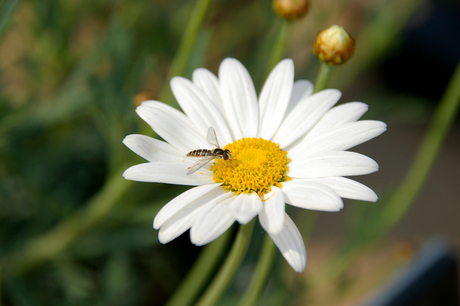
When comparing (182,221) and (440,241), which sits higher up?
(182,221)

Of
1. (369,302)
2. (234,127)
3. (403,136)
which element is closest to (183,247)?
Answer: (369,302)

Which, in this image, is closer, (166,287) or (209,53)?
(166,287)

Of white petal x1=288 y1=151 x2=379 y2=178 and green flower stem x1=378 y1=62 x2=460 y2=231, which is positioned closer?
white petal x1=288 y1=151 x2=379 y2=178

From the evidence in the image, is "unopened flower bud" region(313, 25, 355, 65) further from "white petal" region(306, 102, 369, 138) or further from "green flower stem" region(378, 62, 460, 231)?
"green flower stem" region(378, 62, 460, 231)

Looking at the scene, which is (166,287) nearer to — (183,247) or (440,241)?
(183,247)

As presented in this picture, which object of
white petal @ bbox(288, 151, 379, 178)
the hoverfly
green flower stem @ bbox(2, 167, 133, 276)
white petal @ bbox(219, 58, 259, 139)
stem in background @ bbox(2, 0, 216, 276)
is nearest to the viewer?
white petal @ bbox(288, 151, 379, 178)

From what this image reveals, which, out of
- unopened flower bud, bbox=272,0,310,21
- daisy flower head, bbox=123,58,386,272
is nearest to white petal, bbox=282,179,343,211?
daisy flower head, bbox=123,58,386,272

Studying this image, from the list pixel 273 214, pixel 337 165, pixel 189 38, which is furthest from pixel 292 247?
pixel 189 38
